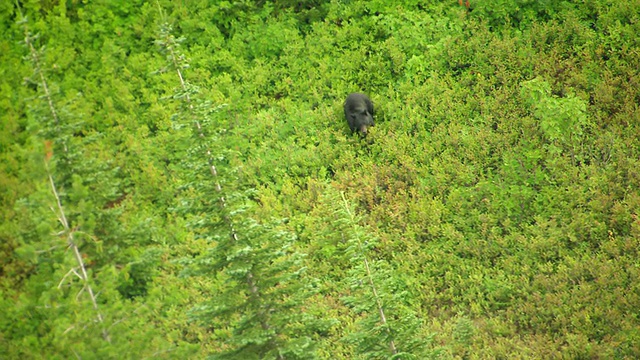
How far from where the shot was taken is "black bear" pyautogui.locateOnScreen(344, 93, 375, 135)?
16.5m

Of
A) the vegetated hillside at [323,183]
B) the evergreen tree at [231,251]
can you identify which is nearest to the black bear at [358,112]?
the vegetated hillside at [323,183]

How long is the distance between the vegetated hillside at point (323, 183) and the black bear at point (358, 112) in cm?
32

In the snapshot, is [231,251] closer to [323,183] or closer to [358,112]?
[323,183]

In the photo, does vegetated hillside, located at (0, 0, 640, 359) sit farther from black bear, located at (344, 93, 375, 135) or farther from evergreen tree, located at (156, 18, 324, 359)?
black bear, located at (344, 93, 375, 135)

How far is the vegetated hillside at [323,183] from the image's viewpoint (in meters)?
9.44

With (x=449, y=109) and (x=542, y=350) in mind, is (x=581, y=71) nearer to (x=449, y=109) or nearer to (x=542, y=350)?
(x=449, y=109)

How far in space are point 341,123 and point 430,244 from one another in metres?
5.14

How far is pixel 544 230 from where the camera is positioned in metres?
12.8

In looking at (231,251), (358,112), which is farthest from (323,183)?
(231,251)

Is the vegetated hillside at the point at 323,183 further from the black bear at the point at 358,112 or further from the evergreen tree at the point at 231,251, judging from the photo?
the black bear at the point at 358,112

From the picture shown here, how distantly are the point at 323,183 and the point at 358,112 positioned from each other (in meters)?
2.44

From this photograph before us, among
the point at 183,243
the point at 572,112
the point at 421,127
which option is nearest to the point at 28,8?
the point at 183,243

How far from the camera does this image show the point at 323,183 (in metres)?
15.4

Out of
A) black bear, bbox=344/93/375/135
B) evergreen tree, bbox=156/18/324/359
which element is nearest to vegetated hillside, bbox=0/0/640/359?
evergreen tree, bbox=156/18/324/359
